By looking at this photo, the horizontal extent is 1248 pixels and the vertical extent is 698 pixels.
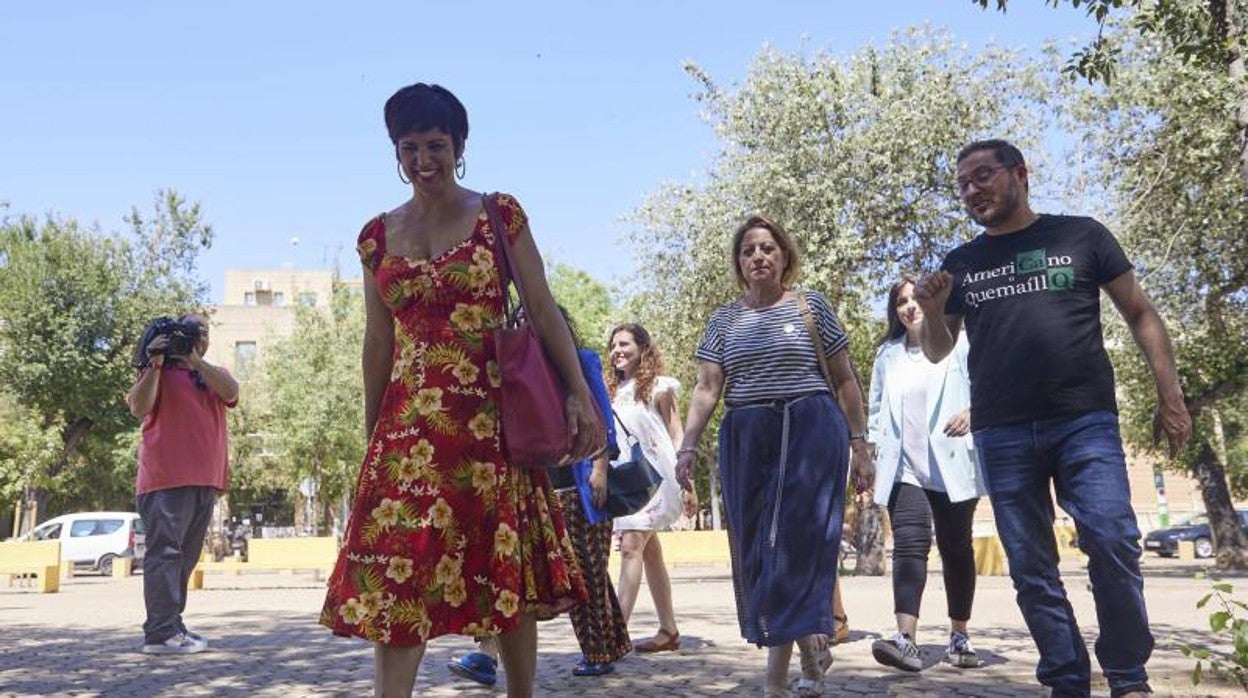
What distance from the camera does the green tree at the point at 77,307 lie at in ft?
135

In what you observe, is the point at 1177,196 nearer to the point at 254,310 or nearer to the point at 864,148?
the point at 864,148

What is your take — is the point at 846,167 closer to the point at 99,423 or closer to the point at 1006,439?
the point at 1006,439

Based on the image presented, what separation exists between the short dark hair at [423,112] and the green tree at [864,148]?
18843 millimetres

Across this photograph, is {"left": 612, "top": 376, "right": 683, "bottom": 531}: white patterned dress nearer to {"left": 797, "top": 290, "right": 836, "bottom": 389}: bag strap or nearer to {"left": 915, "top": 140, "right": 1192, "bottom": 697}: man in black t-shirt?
{"left": 797, "top": 290, "right": 836, "bottom": 389}: bag strap

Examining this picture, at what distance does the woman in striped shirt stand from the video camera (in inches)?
150

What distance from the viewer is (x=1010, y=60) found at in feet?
77.2

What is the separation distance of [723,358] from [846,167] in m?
18.0

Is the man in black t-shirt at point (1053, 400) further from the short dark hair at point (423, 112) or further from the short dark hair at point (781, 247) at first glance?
the short dark hair at point (423, 112)

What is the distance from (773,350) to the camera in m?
5.58

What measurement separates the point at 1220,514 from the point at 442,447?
28142mm

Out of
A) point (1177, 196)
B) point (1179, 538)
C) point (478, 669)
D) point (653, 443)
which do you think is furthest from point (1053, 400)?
point (1179, 538)

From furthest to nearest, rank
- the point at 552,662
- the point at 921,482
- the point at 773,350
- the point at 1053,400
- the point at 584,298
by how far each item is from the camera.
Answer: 1. the point at 584,298
2. the point at 552,662
3. the point at 921,482
4. the point at 773,350
5. the point at 1053,400

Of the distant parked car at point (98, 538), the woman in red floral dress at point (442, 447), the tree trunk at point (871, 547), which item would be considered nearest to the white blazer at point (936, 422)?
the woman in red floral dress at point (442, 447)

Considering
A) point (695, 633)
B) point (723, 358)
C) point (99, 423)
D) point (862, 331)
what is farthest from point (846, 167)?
point (99, 423)
